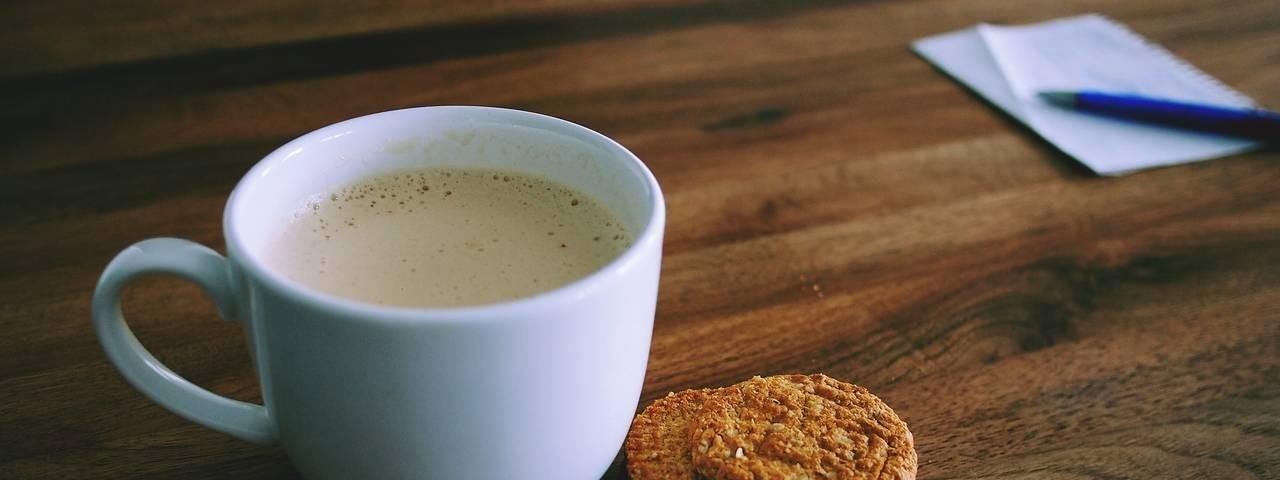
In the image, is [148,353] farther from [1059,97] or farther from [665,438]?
[1059,97]

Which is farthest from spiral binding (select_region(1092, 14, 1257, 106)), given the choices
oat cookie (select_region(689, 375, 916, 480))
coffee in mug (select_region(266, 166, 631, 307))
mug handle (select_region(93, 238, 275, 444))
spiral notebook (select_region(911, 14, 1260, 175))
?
mug handle (select_region(93, 238, 275, 444))

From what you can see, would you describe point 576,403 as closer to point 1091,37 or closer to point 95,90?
point 95,90

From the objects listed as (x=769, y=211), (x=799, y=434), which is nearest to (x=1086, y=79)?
(x=769, y=211)

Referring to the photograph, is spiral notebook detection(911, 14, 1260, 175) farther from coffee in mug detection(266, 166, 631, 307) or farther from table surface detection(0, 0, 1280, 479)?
coffee in mug detection(266, 166, 631, 307)

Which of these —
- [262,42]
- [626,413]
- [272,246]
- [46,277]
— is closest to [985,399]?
[626,413]

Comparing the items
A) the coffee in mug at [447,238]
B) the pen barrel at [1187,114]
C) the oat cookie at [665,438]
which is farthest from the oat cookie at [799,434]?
the pen barrel at [1187,114]

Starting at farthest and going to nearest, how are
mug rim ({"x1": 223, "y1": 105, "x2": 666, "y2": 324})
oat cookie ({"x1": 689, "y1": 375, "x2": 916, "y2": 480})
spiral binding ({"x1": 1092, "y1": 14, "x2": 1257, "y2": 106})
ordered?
1. spiral binding ({"x1": 1092, "y1": 14, "x2": 1257, "y2": 106})
2. oat cookie ({"x1": 689, "y1": 375, "x2": 916, "y2": 480})
3. mug rim ({"x1": 223, "y1": 105, "x2": 666, "y2": 324})

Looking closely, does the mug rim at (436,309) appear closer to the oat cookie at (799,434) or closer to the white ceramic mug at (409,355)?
the white ceramic mug at (409,355)
